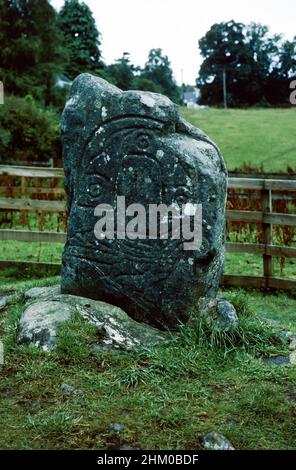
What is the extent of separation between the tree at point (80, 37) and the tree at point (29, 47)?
4.35 metres

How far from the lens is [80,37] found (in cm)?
3322

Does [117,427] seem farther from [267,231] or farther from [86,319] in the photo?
[267,231]

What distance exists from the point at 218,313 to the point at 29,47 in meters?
24.0

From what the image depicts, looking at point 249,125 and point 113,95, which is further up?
point 249,125

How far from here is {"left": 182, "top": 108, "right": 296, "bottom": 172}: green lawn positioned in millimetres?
22328

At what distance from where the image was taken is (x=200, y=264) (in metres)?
4.86

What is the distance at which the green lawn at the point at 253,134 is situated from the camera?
Result: 879 inches

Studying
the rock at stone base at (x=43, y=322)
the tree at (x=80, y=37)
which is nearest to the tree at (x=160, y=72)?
the tree at (x=80, y=37)

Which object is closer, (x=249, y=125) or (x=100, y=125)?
(x=100, y=125)
